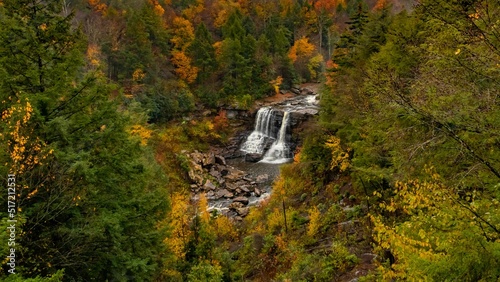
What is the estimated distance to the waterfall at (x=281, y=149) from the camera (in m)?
40.5

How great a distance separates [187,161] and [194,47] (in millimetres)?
18898

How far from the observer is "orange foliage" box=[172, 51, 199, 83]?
4797 centimetres

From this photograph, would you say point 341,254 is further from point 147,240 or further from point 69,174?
point 69,174

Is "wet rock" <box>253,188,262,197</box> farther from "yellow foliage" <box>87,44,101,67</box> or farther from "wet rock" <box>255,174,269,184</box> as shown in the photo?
"yellow foliage" <box>87,44,101,67</box>

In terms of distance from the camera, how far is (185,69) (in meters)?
48.1

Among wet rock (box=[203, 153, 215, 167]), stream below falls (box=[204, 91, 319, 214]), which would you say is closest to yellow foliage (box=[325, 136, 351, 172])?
stream below falls (box=[204, 91, 319, 214])

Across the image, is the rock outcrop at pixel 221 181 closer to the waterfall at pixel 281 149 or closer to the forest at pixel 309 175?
the forest at pixel 309 175

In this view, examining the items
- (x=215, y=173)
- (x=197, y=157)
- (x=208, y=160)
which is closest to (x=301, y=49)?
(x=208, y=160)

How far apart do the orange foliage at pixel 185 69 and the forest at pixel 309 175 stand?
19.8 meters

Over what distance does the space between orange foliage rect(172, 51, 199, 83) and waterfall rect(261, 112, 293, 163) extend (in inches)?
540

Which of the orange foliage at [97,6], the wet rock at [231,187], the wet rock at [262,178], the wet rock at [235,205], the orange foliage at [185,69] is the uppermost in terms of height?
the orange foliage at [97,6]

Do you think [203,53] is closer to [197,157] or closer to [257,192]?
[197,157]

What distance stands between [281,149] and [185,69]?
17429 mm

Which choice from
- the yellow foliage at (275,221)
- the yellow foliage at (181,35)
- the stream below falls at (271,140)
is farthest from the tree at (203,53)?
the yellow foliage at (275,221)
